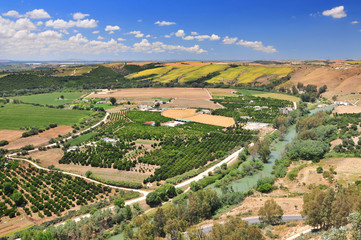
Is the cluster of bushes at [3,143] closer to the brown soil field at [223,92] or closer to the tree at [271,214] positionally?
the tree at [271,214]

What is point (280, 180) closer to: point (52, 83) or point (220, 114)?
point (220, 114)

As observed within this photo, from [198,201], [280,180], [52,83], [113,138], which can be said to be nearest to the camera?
[198,201]

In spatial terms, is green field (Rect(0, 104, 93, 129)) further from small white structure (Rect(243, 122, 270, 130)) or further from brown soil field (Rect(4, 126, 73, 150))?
small white structure (Rect(243, 122, 270, 130))

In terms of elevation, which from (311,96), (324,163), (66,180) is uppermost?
(311,96)

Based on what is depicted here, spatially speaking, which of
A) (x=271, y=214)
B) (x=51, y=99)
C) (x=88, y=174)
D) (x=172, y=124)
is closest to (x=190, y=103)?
(x=172, y=124)

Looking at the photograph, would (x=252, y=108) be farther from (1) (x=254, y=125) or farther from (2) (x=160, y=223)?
(2) (x=160, y=223)

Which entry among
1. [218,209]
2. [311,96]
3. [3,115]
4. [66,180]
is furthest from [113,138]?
[311,96]

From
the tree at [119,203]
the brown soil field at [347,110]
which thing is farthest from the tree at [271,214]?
the brown soil field at [347,110]

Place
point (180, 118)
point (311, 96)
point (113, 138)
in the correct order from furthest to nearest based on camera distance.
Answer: point (311, 96)
point (180, 118)
point (113, 138)
